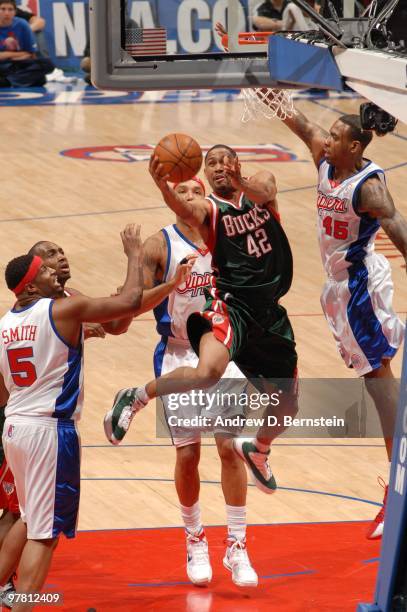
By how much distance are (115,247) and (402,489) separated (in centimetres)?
854

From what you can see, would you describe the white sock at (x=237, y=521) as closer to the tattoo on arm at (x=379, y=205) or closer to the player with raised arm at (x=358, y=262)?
the player with raised arm at (x=358, y=262)

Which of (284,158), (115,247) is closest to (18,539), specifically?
(115,247)

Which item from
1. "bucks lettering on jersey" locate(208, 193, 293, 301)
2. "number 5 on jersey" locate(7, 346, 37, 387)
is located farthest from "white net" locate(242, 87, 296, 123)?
"number 5 on jersey" locate(7, 346, 37, 387)

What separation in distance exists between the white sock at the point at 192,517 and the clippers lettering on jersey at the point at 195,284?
122cm

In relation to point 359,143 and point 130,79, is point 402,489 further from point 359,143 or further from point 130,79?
point 359,143

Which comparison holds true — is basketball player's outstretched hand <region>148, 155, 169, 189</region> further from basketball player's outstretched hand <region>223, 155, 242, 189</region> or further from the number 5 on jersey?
the number 5 on jersey

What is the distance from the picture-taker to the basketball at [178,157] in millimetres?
7312

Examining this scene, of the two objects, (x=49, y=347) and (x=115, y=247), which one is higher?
(x=49, y=347)

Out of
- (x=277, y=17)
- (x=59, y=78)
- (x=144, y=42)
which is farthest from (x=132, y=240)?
(x=59, y=78)

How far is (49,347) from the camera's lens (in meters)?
6.36

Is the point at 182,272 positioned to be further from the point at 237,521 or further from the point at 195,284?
the point at 237,521

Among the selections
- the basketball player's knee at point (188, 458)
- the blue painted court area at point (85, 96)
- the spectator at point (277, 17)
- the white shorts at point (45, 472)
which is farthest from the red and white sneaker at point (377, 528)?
the blue painted court area at point (85, 96)

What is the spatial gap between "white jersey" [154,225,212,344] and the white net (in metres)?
0.81

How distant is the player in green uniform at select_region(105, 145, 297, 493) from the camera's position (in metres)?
7.28
